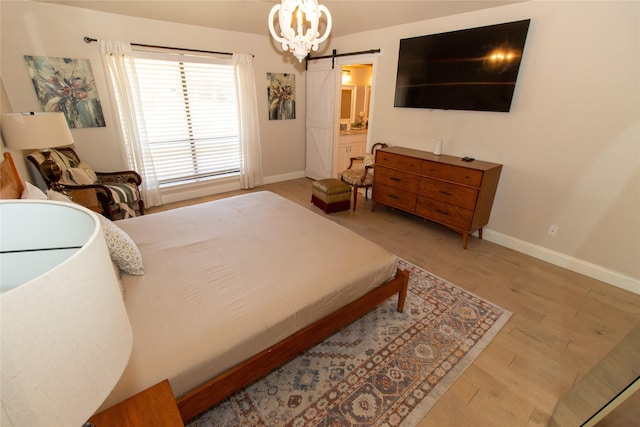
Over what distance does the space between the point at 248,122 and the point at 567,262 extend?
466 centimetres

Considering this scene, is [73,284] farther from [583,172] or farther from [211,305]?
[583,172]

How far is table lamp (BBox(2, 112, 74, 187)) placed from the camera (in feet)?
7.77

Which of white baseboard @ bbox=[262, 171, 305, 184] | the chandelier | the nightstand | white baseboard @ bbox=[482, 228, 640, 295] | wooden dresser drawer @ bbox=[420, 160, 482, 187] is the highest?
the chandelier

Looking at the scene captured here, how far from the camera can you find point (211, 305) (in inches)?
61.4

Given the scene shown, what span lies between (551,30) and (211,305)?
371 cm

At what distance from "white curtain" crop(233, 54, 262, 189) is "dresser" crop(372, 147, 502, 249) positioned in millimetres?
2249

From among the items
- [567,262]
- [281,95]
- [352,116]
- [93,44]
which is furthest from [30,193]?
[352,116]

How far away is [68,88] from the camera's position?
3.46 m

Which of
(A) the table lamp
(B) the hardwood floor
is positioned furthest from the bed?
(A) the table lamp

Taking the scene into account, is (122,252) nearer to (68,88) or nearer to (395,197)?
(68,88)

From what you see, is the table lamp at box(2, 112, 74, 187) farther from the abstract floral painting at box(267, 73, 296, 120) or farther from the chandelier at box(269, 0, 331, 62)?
the abstract floral painting at box(267, 73, 296, 120)

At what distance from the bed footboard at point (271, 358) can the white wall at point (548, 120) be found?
2.09m

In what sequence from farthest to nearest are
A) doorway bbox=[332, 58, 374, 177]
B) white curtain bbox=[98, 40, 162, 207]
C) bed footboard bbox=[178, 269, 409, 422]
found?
doorway bbox=[332, 58, 374, 177]
white curtain bbox=[98, 40, 162, 207]
bed footboard bbox=[178, 269, 409, 422]

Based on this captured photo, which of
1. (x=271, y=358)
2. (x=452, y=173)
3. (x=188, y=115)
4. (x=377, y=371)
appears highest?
(x=188, y=115)
